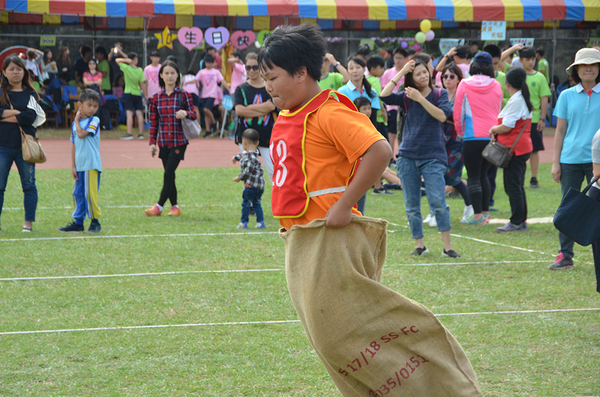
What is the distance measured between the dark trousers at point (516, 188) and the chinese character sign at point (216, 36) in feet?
38.5

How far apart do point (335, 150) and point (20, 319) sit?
10.5 ft

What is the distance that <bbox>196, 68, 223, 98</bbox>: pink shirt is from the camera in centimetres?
1858

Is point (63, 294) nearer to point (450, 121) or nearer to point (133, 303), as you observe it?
point (133, 303)

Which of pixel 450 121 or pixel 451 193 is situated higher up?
pixel 450 121

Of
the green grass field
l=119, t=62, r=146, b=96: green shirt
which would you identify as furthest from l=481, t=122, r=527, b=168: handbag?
l=119, t=62, r=146, b=96: green shirt

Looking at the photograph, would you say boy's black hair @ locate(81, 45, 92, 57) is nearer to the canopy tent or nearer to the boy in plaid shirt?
the canopy tent

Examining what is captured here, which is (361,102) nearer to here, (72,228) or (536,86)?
(72,228)

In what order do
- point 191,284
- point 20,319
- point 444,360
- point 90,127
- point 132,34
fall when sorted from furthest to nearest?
point 132,34, point 90,127, point 191,284, point 20,319, point 444,360

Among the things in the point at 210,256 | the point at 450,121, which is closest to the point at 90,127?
the point at 210,256

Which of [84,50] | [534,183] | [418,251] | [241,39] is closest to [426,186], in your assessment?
[418,251]

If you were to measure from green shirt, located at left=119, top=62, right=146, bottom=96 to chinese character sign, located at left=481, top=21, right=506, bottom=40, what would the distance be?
942 cm

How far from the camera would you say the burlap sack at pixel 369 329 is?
2.71m

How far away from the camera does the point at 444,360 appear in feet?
8.96

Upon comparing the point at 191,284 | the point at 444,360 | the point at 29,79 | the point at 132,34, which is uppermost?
the point at 132,34
